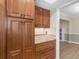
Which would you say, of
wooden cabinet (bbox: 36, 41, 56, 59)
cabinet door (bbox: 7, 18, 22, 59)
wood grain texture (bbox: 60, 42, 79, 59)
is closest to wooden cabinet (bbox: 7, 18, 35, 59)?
cabinet door (bbox: 7, 18, 22, 59)

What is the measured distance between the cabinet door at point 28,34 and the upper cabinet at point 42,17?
1.45 meters

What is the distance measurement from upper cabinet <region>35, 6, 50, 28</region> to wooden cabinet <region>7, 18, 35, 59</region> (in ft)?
4.79

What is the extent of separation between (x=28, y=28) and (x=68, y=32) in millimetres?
8596

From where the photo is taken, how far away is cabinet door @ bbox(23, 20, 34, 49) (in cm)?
219

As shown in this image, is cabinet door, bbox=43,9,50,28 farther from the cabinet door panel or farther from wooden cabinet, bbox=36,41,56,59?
the cabinet door panel

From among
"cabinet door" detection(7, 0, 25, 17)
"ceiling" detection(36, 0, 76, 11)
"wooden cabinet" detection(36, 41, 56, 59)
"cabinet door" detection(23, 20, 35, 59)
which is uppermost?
"ceiling" detection(36, 0, 76, 11)

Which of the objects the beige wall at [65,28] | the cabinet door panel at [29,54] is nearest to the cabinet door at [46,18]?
the cabinet door panel at [29,54]

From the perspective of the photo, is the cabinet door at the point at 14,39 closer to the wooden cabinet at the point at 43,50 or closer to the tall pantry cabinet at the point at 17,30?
the tall pantry cabinet at the point at 17,30

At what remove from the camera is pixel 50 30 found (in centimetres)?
496

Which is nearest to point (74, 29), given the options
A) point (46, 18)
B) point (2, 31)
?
point (46, 18)

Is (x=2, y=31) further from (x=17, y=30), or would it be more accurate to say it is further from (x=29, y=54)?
(x=29, y=54)

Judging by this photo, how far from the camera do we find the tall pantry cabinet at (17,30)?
5.76 ft

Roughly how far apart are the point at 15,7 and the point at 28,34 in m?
0.69

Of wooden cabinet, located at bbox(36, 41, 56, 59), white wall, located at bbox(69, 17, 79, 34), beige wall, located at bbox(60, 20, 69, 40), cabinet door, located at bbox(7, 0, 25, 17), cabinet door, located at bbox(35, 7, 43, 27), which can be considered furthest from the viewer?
beige wall, located at bbox(60, 20, 69, 40)
